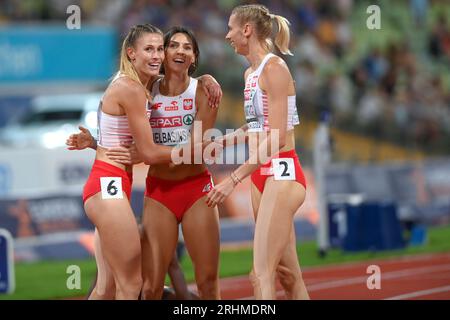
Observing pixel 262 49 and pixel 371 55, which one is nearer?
pixel 262 49

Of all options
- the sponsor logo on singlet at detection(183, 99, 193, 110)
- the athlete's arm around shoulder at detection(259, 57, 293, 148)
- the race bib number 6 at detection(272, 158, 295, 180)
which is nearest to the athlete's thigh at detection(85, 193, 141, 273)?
the sponsor logo on singlet at detection(183, 99, 193, 110)

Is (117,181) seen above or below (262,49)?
below

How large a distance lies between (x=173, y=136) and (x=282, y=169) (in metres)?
0.98

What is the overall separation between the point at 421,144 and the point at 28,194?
1034cm

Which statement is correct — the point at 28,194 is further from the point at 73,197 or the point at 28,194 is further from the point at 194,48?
the point at 194,48

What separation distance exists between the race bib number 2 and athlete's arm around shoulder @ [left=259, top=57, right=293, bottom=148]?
123 centimetres

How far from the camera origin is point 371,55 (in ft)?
83.0

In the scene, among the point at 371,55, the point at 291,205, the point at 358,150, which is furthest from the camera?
the point at 371,55

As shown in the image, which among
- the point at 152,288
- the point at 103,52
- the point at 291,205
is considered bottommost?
the point at 152,288

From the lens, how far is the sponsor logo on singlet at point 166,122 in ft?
28.6

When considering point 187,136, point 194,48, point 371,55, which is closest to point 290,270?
point 187,136

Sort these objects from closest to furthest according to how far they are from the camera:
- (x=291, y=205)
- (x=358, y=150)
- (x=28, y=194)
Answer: (x=291, y=205)
(x=28, y=194)
(x=358, y=150)

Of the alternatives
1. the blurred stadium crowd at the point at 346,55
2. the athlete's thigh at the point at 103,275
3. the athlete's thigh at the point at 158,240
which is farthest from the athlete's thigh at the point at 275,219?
the blurred stadium crowd at the point at 346,55

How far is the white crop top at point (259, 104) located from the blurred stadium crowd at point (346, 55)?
14204 millimetres
